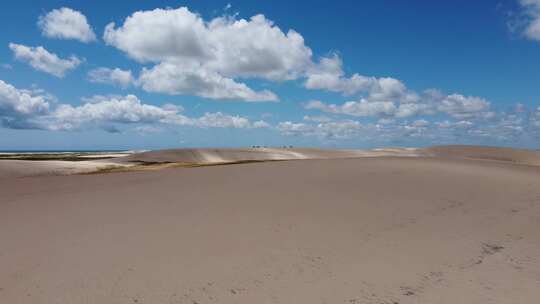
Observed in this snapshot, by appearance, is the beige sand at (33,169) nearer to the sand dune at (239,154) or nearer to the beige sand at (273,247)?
the beige sand at (273,247)

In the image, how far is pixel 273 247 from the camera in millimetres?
4871

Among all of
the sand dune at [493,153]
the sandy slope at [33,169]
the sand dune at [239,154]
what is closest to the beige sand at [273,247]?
the sandy slope at [33,169]

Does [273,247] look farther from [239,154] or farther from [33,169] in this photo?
[239,154]

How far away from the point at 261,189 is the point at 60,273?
6.25 m

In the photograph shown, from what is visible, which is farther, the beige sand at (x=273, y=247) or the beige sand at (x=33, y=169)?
the beige sand at (x=33, y=169)

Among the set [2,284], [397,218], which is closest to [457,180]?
[397,218]

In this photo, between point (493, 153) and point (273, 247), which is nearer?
point (273, 247)

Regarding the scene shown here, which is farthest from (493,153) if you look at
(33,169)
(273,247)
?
(33,169)

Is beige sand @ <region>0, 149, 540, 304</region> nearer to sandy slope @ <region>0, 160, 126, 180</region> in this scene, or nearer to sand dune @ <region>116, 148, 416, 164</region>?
sandy slope @ <region>0, 160, 126, 180</region>

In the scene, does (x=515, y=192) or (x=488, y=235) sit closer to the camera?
(x=488, y=235)

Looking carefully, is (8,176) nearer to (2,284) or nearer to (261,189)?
(261,189)

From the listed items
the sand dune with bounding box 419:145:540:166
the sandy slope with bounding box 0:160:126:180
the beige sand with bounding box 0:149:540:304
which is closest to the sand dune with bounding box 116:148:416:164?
the sand dune with bounding box 419:145:540:166

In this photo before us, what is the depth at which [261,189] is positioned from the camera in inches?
386

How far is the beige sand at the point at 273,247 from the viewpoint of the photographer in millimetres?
3596
